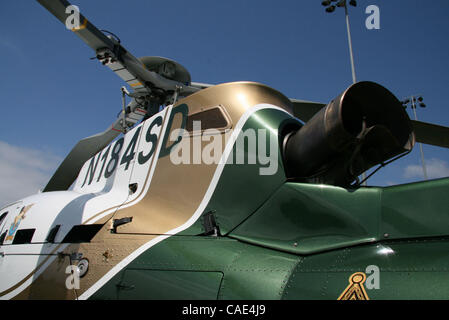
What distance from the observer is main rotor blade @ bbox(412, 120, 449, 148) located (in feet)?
17.0

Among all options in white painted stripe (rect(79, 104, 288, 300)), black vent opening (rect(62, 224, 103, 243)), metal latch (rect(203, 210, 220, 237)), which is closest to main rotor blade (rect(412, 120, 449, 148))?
white painted stripe (rect(79, 104, 288, 300))

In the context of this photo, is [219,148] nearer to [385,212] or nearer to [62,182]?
[385,212]

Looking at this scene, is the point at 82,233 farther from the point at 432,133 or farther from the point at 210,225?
the point at 432,133

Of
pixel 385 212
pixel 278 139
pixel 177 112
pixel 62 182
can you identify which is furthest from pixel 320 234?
pixel 62 182

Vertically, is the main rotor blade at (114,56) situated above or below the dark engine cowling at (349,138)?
above

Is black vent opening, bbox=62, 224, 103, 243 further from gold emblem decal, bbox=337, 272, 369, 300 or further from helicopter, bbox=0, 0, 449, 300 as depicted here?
gold emblem decal, bbox=337, 272, 369, 300

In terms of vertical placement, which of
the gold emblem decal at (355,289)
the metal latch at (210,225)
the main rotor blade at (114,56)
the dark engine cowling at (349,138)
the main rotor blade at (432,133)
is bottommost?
the gold emblem decal at (355,289)

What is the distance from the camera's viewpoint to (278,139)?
11.0 feet

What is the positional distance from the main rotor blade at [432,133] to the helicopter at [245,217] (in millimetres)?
2399

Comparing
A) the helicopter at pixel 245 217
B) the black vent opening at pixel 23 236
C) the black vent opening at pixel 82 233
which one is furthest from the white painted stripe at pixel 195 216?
the black vent opening at pixel 23 236

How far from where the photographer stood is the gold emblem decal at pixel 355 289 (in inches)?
77.5

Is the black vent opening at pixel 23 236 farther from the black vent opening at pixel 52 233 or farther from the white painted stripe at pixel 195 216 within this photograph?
the white painted stripe at pixel 195 216

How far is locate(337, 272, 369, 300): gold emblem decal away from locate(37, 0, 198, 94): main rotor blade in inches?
214

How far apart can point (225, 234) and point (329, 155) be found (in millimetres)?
1236
